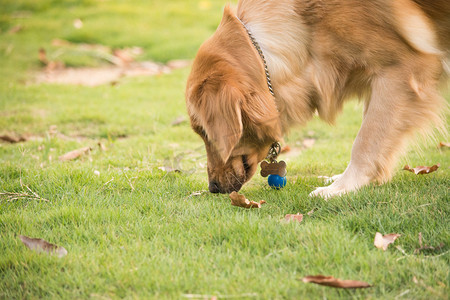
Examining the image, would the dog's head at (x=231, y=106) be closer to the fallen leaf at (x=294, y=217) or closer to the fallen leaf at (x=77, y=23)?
the fallen leaf at (x=294, y=217)

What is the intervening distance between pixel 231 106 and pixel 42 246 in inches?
49.7

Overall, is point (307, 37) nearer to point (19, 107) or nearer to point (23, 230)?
point (23, 230)

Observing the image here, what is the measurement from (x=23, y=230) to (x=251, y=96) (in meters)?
1.52

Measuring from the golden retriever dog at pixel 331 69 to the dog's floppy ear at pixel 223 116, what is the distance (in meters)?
0.03

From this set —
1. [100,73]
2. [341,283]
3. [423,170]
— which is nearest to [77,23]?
[100,73]

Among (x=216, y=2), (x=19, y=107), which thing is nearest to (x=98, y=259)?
(x=19, y=107)

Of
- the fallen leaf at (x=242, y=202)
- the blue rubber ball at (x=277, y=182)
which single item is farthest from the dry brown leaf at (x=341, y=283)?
the blue rubber ball at (x=277, y=182)

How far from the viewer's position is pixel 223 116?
2770 millimetres

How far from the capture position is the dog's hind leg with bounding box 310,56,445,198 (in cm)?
305

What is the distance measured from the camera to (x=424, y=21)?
124 inches

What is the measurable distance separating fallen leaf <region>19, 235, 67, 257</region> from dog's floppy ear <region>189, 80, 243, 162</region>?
1020 mm

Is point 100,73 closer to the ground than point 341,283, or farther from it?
closer to the ground

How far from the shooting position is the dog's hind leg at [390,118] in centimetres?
305

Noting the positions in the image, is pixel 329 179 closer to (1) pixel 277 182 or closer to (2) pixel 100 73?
(1) pixel 277 182
